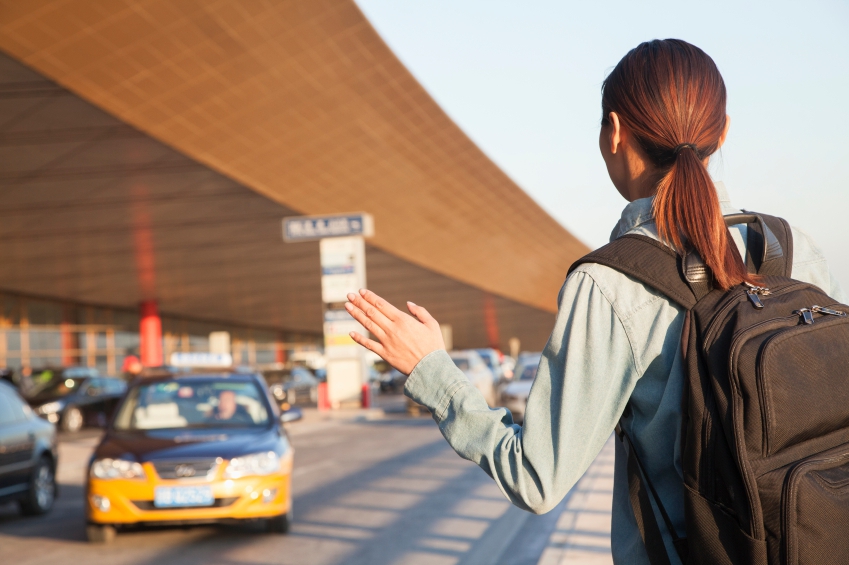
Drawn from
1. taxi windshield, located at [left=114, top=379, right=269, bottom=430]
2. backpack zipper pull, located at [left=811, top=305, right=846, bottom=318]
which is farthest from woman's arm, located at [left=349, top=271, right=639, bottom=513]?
taxi windshield, located at [left=114, top=379, right=269, bottom=430]

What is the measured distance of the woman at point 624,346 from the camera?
1.58 metres

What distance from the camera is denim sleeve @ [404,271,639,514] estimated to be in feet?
5.16

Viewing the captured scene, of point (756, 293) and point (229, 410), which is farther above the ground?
point (756, 293)

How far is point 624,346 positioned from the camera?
159 cm

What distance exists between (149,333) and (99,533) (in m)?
41.4

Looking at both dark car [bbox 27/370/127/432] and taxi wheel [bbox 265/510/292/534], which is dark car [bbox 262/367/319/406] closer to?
dark car [bbox 27/370/127/432]

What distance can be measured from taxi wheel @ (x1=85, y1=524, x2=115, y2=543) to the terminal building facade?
12.8m

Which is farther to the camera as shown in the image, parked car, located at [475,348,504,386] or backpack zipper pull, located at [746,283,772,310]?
parked car, located at [475,348,504,386]

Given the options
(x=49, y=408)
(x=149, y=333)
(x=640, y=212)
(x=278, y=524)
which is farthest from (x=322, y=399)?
(x=640, y=212)

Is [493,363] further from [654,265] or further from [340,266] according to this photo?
[654,265]

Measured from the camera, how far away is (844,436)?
1.53 metres

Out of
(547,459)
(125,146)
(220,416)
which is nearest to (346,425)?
(125,146)

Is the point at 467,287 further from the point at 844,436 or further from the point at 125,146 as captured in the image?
the point at 844,436

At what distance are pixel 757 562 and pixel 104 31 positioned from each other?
801 inches
